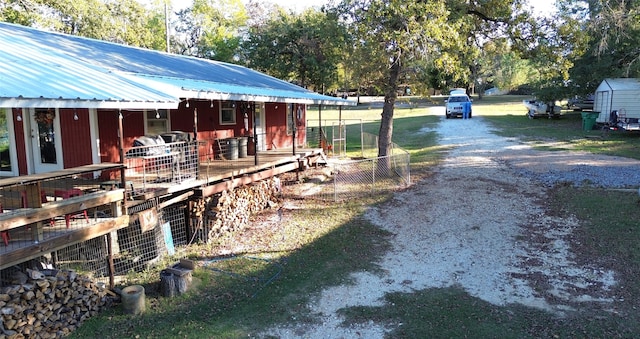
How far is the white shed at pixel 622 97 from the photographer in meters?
22.9

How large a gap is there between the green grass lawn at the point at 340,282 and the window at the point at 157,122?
11.4 ft

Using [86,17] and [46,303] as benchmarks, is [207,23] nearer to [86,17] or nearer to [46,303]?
[86,17]

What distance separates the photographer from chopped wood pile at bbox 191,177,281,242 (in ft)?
30.9

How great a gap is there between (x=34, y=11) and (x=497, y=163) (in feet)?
80.7

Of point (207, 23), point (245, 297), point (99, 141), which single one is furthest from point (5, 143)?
point (207, 23)

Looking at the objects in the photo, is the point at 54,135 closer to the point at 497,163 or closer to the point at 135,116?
the point at 135,116

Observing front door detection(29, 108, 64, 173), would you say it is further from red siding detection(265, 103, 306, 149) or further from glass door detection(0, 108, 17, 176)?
red siding detection(265, 103, 306, 149)

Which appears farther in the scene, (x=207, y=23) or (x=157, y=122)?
(x=207, y=23)

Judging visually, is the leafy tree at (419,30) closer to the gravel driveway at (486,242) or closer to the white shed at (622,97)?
the gravel driveway at (486,242)

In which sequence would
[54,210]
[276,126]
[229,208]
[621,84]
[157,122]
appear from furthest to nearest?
[621,84]
[276,126]
[157,122]
[229,208]
[54,210]

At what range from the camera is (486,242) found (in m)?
8.97

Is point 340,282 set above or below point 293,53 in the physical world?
below

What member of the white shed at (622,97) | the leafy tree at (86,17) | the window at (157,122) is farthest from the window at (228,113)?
the white shed at (622,97)

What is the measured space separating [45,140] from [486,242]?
371 inches
